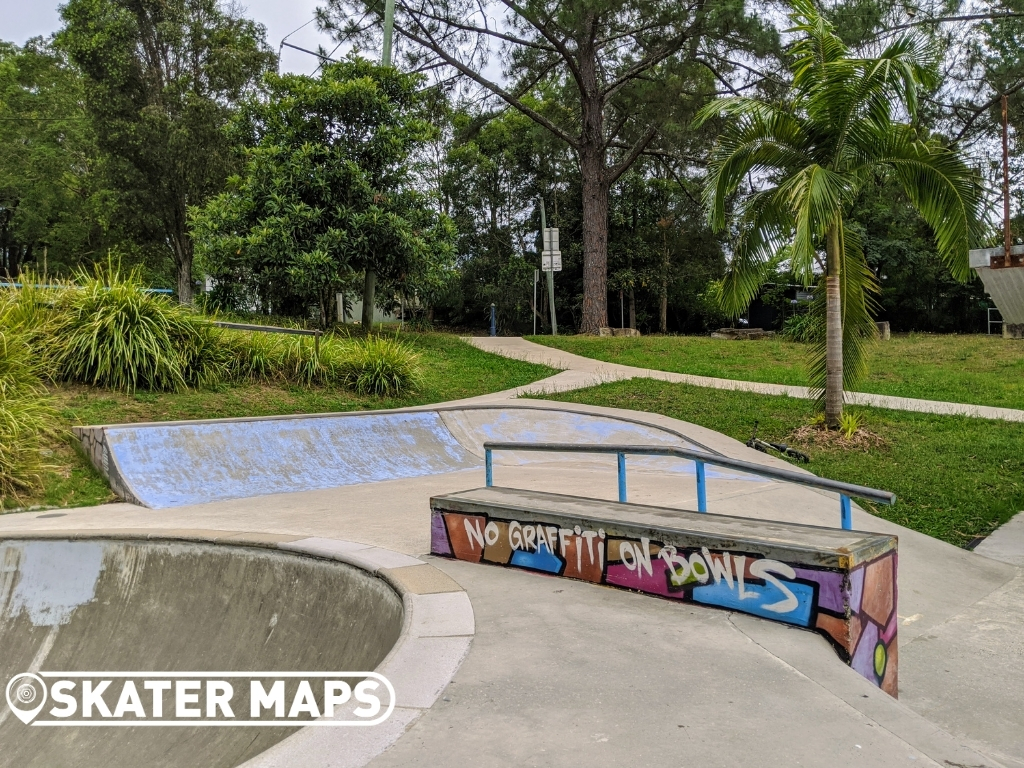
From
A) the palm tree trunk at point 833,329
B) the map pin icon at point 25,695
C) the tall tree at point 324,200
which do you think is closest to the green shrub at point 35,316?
the tall tree at point 324,200

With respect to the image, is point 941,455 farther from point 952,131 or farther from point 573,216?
point 573,216

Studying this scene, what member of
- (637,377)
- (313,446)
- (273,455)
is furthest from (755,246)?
(273,455)

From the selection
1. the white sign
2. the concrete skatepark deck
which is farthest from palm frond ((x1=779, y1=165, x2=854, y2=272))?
the white sign

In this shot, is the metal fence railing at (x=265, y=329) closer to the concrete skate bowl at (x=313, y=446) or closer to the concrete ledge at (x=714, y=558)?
the concrete skate bowl at (x=313, y=446)

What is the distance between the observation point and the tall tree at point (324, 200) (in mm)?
14828

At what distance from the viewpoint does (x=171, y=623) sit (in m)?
4.79

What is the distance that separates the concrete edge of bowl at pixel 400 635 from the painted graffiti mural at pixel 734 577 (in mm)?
635

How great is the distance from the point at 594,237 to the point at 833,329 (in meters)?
13.0

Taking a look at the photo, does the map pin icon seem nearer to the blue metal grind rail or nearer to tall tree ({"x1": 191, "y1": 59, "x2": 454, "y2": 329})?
the blue metal grind rail

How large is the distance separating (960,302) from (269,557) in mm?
28731

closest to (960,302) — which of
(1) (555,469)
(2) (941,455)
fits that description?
(2) (941,455)

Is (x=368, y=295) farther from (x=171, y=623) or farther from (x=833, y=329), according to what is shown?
(x=171, y=623)

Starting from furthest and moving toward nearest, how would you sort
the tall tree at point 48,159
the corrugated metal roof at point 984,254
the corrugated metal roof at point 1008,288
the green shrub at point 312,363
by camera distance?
the tall tree at point 48,159 < the green shrub at point 312,363 < the corrugated metal roof at point 984,254 < the corrugated metal roof at point 1008,288

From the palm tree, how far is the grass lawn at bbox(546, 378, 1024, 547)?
1065mm
